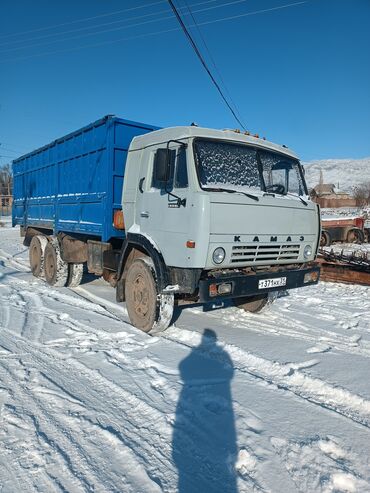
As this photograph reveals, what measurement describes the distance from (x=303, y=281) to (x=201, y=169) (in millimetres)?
2236

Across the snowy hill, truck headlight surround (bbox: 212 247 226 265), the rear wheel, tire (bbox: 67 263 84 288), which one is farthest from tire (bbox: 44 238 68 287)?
the snowy hill

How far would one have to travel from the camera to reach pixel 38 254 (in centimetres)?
855

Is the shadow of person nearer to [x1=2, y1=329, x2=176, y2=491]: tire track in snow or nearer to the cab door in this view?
[x1=2, y1=329, x2=176, y2=491]: tire track in snow

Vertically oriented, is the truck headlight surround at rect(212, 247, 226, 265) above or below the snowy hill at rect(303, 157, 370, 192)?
below

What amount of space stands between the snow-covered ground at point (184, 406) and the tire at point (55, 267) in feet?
6.98

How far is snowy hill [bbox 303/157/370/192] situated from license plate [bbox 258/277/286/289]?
121898 millimetres

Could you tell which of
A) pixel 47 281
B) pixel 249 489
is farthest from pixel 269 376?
pixel 47 281

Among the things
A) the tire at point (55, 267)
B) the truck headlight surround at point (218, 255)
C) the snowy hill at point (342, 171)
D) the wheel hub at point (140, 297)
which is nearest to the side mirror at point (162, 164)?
the truck headlight surround at point (218, 255)

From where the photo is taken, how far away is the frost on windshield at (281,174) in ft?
16.3

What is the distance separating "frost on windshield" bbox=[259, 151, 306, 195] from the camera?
196 inches

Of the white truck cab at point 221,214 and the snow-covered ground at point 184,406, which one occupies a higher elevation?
the white truck cab at point 221,214

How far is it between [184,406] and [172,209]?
232 cm

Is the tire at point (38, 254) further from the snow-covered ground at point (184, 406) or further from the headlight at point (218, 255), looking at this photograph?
the headlight at point (218, 255)

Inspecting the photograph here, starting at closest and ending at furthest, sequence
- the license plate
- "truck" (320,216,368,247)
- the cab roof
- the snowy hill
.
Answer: the cab roof → the license plate → "truck" (320,216,368,247) → the snowy hill
